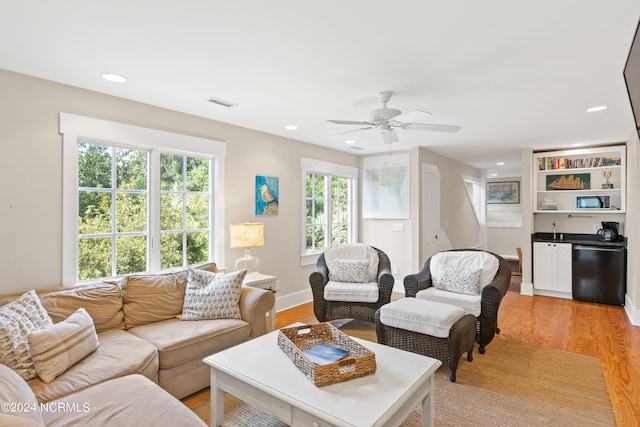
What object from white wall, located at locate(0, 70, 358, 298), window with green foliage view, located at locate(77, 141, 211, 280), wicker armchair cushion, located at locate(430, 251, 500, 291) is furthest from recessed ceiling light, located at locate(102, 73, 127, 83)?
wicker armchair cushion, located at locate(430, 251, 500, 291)

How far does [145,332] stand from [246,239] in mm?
1381

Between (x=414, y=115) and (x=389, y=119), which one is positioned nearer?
(x=414, y=115)

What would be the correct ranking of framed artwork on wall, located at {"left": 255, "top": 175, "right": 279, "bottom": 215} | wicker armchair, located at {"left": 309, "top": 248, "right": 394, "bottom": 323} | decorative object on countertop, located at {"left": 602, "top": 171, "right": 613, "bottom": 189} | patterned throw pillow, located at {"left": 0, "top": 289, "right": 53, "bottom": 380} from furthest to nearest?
1. decorative object on countertop, located at {"left": 602, "top": 171, "right": 613, "bottom": 189}
2. framed artwork on wall, located at {"left": 255, "top": 175, "right": 279, "bottom": 215}
3. wicker armchair, located at {"left": 309, "top": 248, "right": 394, "bottom": 323}
4. patterned throw pillow, located at {"left": 0, "top": 289, "right": 53, "bottom": 380}

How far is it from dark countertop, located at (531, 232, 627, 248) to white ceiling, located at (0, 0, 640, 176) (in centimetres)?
214

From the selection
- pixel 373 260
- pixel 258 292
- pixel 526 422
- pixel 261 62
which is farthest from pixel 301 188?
pixel 526 422

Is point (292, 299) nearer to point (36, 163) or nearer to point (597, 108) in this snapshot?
point (36, 163)

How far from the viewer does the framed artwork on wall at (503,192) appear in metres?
8.82

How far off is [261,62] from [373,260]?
8.65 feet

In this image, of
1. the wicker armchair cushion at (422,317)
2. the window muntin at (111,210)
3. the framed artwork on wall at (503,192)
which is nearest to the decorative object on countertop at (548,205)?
the framed artwork on wall at (503,192)

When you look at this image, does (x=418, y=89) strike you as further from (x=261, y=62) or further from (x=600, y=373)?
(x=600, y=373)

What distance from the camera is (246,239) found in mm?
3717

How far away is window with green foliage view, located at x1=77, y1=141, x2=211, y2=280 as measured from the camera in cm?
301

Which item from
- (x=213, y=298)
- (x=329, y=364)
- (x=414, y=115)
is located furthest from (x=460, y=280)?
(x=213, y=298)

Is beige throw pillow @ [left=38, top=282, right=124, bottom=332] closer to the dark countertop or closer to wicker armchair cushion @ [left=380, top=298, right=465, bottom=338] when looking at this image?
wicker armchair cushion @ [left=380, top=298, right=465, bottom=338]
